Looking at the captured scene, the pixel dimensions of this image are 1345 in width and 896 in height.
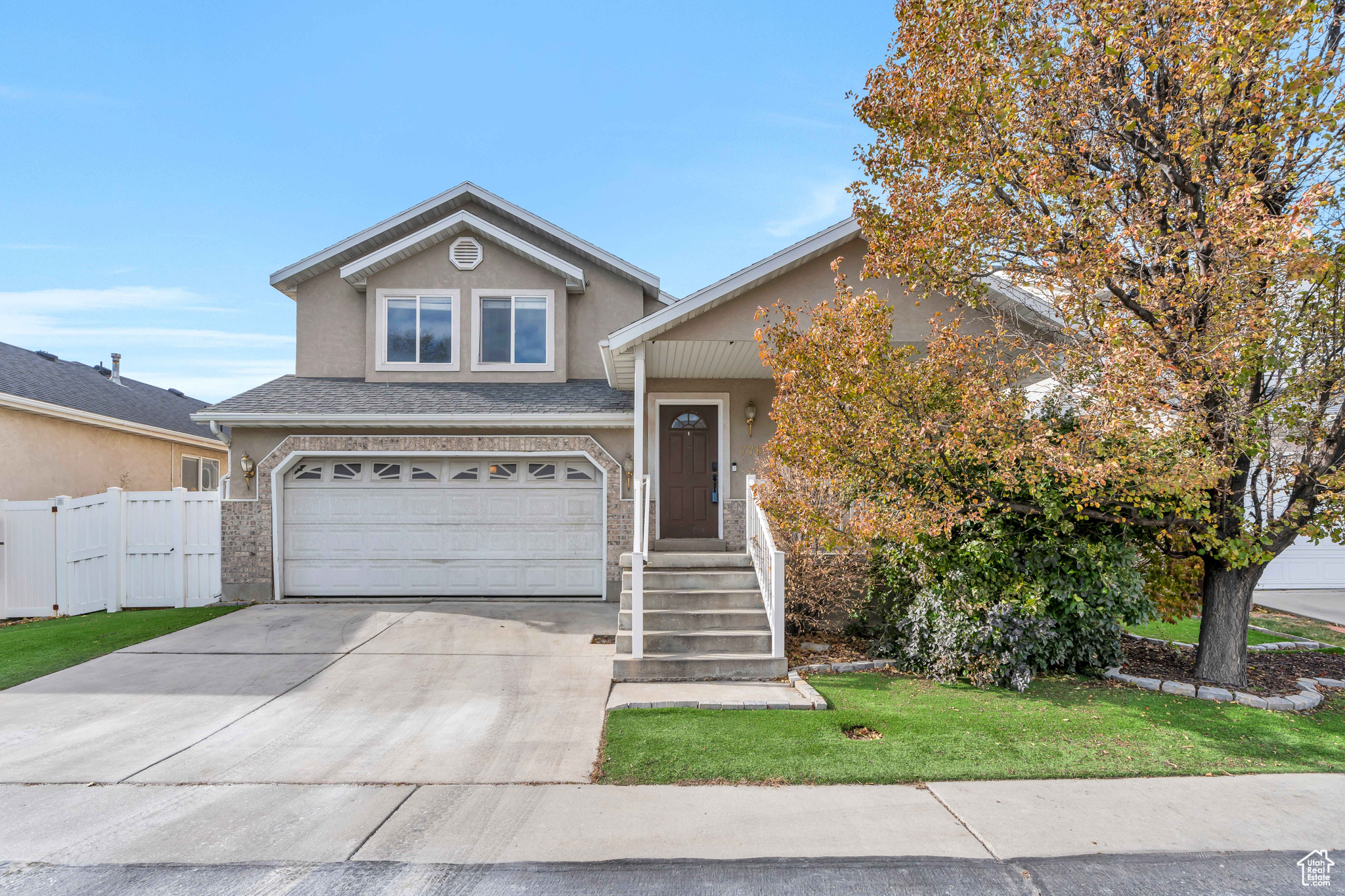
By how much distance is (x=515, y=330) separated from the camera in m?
11.5

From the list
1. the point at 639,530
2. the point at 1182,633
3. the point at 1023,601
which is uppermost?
the point at 639,530

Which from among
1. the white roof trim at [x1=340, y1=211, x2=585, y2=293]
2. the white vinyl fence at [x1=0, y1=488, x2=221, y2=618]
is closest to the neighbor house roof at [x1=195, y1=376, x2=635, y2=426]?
the white vinyl fence at [x1=0, y1=488, x2=221, y2=618]

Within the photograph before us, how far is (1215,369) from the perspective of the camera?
5.08 meters

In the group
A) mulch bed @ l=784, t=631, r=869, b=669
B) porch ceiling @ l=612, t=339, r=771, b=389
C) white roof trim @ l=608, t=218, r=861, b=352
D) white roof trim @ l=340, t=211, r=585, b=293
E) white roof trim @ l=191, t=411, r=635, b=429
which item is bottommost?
mulch bed @ l=784, t=631, r=869, b=669

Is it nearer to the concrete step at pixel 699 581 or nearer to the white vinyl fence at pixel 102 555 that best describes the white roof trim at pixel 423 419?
the white vinyl fence at pixel 102 555

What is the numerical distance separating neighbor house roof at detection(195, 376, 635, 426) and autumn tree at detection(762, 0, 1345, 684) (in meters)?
4.42

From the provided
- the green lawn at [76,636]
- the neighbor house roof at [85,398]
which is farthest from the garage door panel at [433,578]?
the neighbor house roof at [85,398]

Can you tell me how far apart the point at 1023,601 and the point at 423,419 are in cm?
814

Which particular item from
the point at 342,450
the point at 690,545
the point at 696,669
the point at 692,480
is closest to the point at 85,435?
the point at 342,450

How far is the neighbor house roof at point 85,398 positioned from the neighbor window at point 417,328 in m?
4.17

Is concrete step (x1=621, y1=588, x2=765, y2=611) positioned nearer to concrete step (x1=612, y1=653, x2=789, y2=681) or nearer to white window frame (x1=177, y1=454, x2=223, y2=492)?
concrete step (x1=612, y1=653, x2=789, y2=681)

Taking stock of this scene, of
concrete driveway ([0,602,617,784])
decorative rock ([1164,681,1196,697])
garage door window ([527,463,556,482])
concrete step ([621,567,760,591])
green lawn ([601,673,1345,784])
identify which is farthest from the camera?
garage door window ([527,463,556,482])

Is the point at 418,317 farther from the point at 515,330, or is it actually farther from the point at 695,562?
the point at 695,562

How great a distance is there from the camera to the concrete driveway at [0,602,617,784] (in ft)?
15.0
